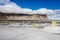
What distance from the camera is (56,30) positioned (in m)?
2.13

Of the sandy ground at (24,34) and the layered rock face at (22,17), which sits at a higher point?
the layered rock face at (22,17)

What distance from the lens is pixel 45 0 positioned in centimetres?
222

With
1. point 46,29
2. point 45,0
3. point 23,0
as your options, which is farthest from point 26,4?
point 46,29

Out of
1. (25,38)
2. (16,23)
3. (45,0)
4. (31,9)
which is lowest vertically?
(25,38)

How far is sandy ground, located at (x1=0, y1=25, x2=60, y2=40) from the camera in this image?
2150mm

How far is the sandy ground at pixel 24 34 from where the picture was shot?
2.15 metres

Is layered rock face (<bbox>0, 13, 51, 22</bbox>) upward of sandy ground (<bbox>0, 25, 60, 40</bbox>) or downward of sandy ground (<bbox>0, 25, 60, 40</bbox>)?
upward

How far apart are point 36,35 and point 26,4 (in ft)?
1.70

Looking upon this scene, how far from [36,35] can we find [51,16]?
378 mm

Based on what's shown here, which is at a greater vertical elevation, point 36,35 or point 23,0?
point 23,0

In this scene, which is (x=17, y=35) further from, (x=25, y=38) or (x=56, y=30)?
(x=56, y=30)

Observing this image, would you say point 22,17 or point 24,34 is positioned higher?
point 22,17

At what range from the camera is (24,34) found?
85.9 inches

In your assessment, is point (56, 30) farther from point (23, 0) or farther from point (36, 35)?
point (23, 0)
